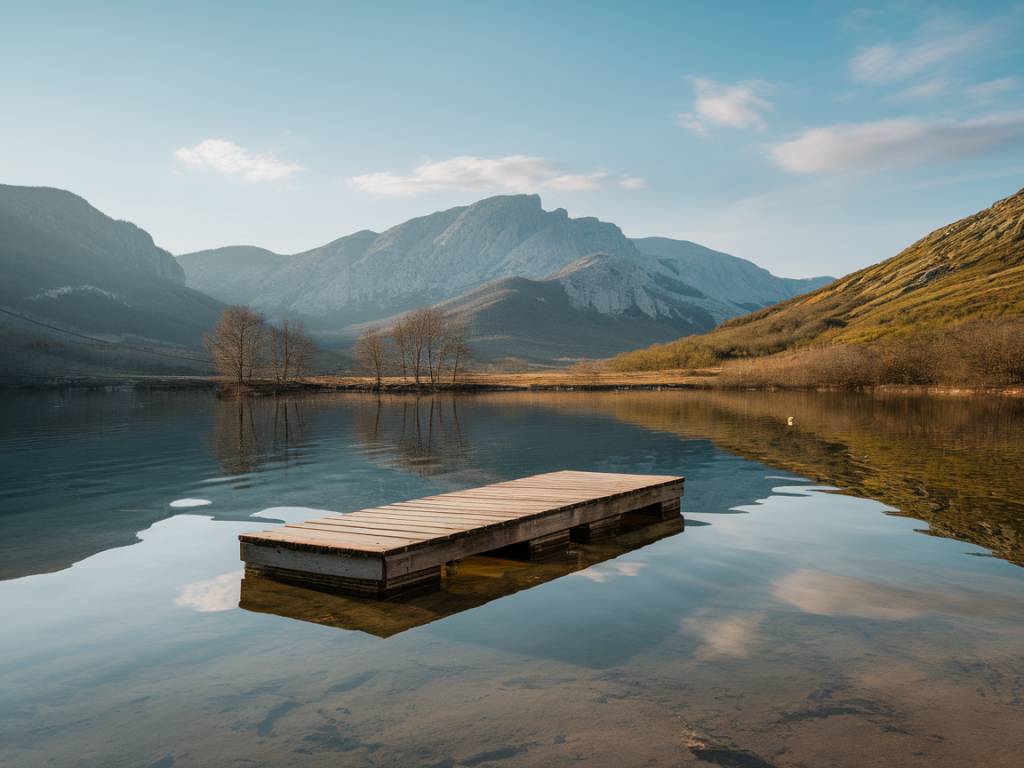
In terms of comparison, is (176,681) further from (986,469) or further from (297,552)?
(986,469)

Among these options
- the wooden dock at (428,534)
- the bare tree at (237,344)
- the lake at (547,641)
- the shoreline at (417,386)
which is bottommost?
the lake at (547,641)

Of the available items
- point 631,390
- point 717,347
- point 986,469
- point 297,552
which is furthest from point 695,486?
point 717,347

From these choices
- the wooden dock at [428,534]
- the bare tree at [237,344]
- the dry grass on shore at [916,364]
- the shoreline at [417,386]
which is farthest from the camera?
the bare tree at [237,344]

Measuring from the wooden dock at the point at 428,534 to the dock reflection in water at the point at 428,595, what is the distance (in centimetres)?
31

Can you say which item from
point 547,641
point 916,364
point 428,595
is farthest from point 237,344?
A: point 547,641

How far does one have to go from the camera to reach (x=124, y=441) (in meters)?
49.4

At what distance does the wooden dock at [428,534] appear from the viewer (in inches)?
583

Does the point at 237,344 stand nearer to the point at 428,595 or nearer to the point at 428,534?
the point at 428,534

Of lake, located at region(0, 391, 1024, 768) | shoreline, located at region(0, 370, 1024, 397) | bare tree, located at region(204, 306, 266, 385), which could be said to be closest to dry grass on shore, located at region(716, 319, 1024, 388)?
shoreline, located at region(0, 370, 1024, 397)

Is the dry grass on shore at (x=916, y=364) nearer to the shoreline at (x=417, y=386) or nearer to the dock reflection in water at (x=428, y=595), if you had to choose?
the shoreline at (x=417, y=386)

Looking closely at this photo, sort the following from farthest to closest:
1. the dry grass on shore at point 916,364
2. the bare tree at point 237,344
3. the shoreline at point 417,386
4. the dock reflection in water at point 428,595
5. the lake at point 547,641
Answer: the bare tree at point 237,344 → the shoreline at point 417,386 → the dry grass on shore at point 916,364 → the dock reflection in water at point 428,595 → the lake at point 547,641

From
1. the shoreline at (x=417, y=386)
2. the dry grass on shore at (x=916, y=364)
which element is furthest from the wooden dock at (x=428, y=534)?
the shoreline at (x=417, y=386)

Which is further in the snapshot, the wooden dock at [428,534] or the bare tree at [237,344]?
the bare tree at [237,344]

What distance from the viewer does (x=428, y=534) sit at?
51.6ft
